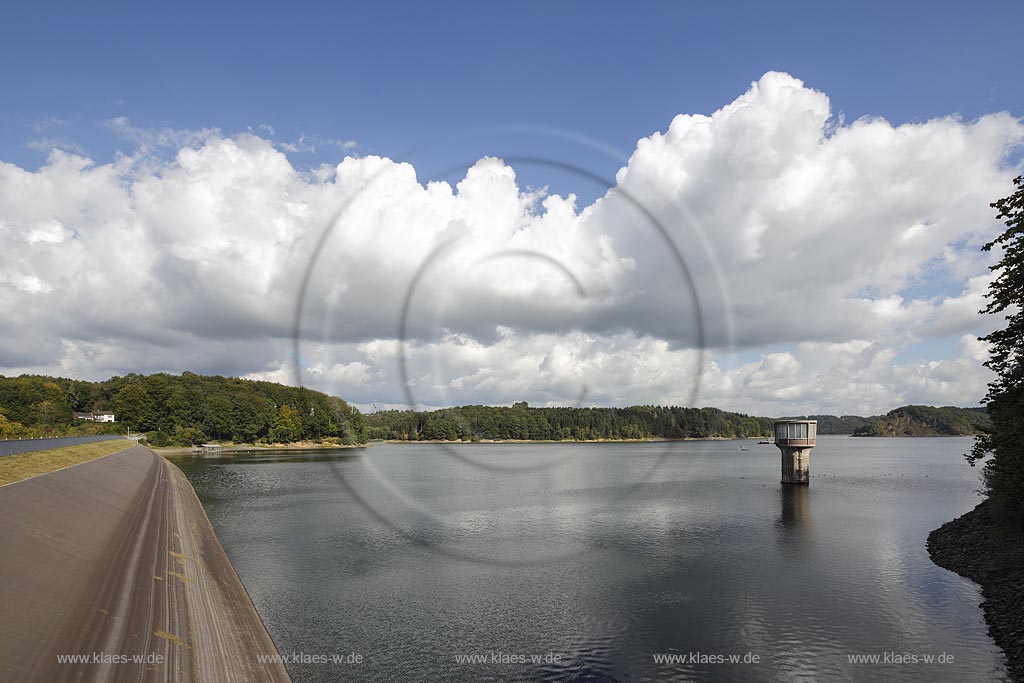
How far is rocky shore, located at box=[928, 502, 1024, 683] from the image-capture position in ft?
95.0

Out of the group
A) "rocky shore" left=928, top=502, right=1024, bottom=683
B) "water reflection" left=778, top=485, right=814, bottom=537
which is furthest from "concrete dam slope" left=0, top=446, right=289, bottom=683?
"water reflection" left=778, top=485, right=814, bottom=537

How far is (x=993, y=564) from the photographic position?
40.3 m

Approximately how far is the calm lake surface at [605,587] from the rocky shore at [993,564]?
892mm

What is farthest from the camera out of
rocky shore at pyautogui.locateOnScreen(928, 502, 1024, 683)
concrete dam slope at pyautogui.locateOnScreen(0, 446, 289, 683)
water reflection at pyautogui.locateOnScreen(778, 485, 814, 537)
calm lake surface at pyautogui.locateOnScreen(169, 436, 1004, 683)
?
water reflection at pyautogui.locateOnScreen(778, 485, 814, 537)

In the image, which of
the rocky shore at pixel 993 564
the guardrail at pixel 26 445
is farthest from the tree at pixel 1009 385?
the guardrail at pixel 26 445

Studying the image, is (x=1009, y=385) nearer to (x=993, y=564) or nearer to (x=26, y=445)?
(x=993, y=564)

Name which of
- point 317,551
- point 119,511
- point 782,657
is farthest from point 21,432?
point 782,657

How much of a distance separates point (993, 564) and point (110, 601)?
5475 centimetres

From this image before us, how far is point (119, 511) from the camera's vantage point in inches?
1828

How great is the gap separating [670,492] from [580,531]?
3806 centimetres

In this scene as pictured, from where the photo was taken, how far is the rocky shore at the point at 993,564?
2895 centimetres

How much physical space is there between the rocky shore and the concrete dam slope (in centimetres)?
3472

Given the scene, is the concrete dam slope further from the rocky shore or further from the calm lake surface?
the rocky shore

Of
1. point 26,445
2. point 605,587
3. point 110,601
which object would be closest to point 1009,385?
point 605,587
